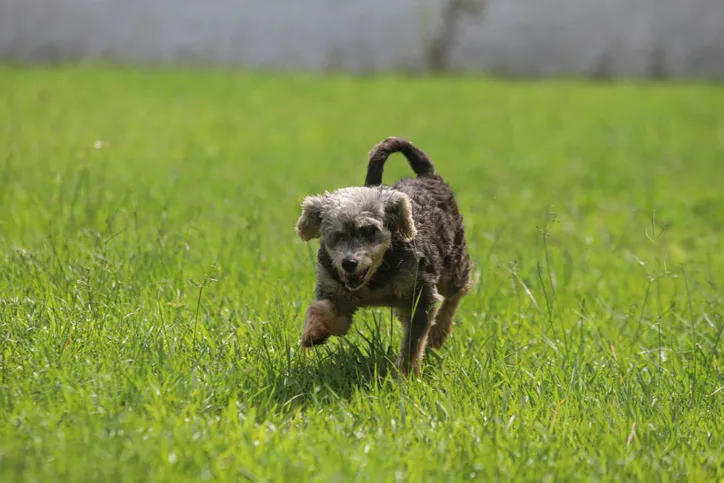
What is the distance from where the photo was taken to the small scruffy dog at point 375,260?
4.39 metres

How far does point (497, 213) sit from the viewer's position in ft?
33.4

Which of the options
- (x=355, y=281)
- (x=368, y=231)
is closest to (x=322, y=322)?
(x=355, y=281)

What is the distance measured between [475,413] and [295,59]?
24.9 metres

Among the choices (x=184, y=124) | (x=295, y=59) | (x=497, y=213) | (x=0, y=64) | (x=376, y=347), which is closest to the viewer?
(x=376, y=347)

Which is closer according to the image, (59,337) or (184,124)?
(59,337)

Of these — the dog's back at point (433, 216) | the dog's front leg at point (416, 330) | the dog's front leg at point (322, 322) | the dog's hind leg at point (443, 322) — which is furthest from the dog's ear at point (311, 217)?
the dog's hind leg at point (443, 322)

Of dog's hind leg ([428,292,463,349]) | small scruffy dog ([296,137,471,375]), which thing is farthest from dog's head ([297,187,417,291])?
dog's hind leg ([428,292,463,349])

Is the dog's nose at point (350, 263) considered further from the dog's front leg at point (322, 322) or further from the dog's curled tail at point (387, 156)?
the dog's curled tail at point (387, 156)

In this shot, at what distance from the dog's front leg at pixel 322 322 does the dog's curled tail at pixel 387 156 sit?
880 millimetres

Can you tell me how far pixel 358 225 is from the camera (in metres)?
4.41

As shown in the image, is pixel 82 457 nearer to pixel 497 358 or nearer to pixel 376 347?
pixel 376 347

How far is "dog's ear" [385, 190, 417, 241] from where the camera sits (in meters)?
4.51

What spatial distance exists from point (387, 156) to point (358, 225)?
2.91 ft

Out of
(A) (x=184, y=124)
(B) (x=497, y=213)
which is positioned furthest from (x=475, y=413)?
(A) (x=184, y=124)
